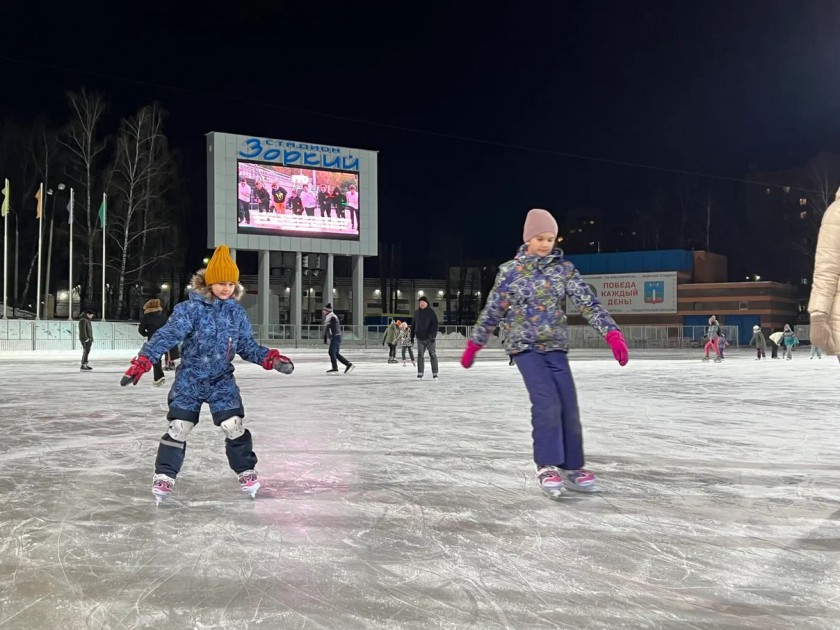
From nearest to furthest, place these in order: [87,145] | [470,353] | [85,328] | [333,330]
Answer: [470,353], [333,330], [85,328], [87,145]

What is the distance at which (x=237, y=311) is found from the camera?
436 cm

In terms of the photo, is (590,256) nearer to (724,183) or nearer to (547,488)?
(724,183)

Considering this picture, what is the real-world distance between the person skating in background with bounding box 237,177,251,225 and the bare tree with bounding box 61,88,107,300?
6.81 metres

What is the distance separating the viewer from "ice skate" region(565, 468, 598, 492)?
Answer: 4453 mm

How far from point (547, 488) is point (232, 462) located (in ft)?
5.59

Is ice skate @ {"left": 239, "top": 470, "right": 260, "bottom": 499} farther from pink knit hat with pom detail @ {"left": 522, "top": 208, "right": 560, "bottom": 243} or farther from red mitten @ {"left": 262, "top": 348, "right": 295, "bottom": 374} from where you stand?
pink knit hat with pom detail @ {"left": 522, "top": 208, "right": 560, "bottom": 243}

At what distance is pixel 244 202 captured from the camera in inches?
1603

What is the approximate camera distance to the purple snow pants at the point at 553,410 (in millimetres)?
4324

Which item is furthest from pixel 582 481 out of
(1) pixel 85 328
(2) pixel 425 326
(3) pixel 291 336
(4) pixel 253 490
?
(3) pixel 291 336

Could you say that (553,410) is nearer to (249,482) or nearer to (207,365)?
(249,482)

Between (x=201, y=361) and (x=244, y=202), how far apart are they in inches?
1489

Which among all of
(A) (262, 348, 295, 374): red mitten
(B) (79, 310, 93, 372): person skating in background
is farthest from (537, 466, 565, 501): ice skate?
(B) (79, 310, 93, 372): person skating in background

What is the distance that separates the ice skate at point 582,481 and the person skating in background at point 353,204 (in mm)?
39831

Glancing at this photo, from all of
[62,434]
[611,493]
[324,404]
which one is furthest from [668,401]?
[62,434]
